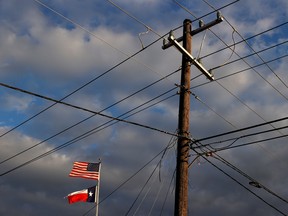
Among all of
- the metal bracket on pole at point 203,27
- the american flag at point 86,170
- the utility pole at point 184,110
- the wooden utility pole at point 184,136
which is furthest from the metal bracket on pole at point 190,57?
the american flag at point 86,170

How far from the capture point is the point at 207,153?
14.9 meters

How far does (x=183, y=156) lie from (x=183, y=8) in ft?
16.8

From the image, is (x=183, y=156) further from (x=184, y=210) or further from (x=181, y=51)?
(x=181, y=51)

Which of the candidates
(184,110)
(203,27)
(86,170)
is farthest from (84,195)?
(203,27)

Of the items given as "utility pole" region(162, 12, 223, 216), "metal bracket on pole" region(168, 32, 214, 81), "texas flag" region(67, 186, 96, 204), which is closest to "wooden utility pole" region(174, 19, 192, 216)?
"utility pole" region(162, 12, 223, 216)

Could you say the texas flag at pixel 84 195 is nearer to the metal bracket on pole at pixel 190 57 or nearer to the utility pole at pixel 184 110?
the utility pole at pixel 184 110

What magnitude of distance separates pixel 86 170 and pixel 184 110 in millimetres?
11902

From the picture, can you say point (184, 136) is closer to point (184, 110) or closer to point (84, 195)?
point (184, 110)

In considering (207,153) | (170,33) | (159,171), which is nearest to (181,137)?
(207,153)

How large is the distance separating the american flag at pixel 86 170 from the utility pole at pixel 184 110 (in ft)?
36.7

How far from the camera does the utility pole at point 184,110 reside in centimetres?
1266

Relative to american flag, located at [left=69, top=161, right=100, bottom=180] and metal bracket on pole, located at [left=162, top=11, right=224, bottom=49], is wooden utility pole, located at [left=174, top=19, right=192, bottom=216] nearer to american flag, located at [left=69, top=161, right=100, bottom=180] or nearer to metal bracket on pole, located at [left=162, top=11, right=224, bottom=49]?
metal bracket on pole, located at [left=162, top=11, right=224, bottom=49]

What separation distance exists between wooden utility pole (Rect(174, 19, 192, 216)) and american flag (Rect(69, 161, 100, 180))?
11.2 m

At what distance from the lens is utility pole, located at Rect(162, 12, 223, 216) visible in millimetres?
12656
